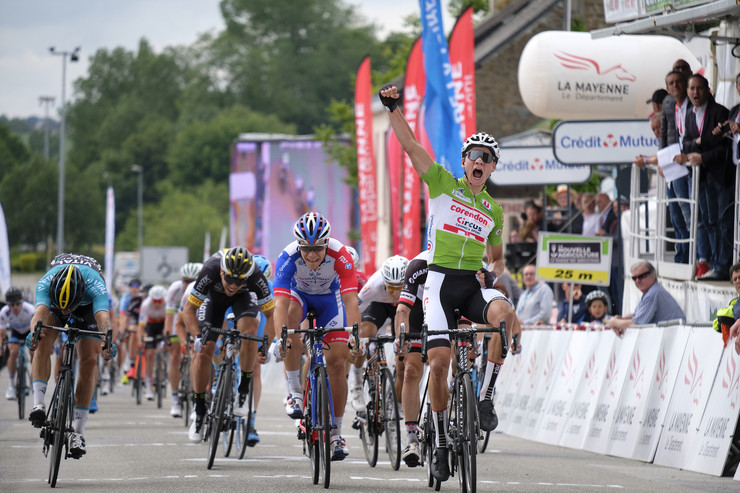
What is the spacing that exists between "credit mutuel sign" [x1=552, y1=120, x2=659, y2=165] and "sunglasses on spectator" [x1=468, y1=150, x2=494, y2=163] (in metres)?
9.84

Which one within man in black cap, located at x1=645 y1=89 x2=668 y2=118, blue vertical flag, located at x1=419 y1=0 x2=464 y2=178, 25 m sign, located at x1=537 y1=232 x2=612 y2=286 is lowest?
25 m sign, located at x1=537 y1=232 x2=612 y2=286

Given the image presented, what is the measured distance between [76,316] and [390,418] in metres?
2.91

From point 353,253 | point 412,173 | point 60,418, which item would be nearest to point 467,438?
point 60,418

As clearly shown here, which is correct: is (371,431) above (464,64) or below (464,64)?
below

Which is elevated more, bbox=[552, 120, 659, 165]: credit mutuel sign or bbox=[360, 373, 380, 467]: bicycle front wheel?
bbox=[552, 120, 659, 165]: credit mutuel sign

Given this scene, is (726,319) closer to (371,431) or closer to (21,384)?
(371,431)

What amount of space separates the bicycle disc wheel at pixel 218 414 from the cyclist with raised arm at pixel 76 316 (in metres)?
1.14

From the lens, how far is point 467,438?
383 inches

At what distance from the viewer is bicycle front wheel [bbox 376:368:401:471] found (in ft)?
42.3

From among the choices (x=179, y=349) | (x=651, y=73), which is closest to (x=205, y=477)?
(x=179, y=349)

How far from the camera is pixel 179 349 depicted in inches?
802

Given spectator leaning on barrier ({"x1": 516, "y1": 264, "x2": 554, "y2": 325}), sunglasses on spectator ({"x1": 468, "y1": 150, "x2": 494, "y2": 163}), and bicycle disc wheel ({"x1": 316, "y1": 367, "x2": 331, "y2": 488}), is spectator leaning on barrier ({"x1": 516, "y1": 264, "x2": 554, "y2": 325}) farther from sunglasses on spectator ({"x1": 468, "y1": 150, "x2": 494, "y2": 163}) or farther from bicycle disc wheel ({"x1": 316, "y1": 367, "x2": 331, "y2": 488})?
sunglasses on spectator ({"x1": 468, "y1": 150, "x2": 494, "y2": 163})

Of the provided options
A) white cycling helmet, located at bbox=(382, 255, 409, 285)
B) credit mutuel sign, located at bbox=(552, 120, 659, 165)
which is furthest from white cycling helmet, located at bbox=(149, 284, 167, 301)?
white cycling helmet, located at bbox=(382, 255, 409, 285)

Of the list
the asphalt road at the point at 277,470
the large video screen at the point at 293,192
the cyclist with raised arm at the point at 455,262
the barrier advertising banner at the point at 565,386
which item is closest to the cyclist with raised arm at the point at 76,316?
the asphalt road at the point at 277,470
